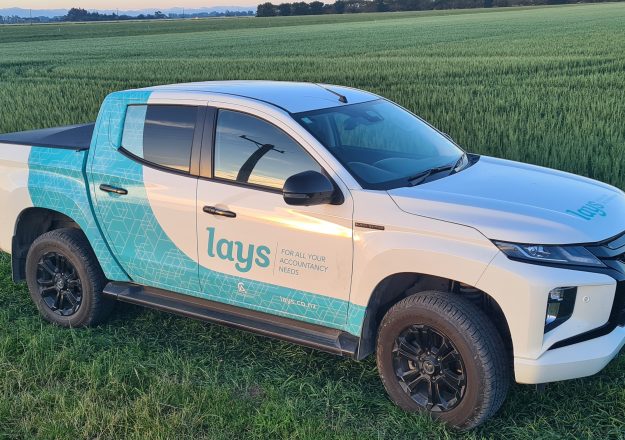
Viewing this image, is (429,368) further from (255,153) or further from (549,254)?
(255,153)

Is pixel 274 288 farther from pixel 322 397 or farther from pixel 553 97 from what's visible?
pixel 553 97

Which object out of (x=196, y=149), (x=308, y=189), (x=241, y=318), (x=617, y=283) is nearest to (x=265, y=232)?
(x=308, y=189)

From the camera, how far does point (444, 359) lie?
3760 mm

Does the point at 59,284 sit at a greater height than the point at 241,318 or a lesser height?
lesser

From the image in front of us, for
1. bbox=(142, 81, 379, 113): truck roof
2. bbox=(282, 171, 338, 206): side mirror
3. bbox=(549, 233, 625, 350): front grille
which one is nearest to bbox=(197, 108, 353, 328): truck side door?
bbox=(282, 171, 338, 206): side mirror

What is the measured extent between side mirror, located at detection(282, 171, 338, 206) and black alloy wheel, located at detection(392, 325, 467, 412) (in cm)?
86

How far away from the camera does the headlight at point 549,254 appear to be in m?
3.51

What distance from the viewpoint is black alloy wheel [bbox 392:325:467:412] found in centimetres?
376

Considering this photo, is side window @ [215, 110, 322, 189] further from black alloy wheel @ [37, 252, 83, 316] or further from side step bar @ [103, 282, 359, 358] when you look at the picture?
black alloy wheel @ [37, 252, 83, 316]

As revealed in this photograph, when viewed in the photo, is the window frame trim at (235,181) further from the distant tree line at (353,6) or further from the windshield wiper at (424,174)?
the distant tree line at (353,6)

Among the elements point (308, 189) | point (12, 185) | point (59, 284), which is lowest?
point (59, 284)

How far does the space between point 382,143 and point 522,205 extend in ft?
3.77

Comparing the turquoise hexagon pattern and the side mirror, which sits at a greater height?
the side mirror

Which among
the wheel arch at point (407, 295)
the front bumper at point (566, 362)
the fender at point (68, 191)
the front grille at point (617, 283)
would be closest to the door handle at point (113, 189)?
the fender at point (68, 191)
